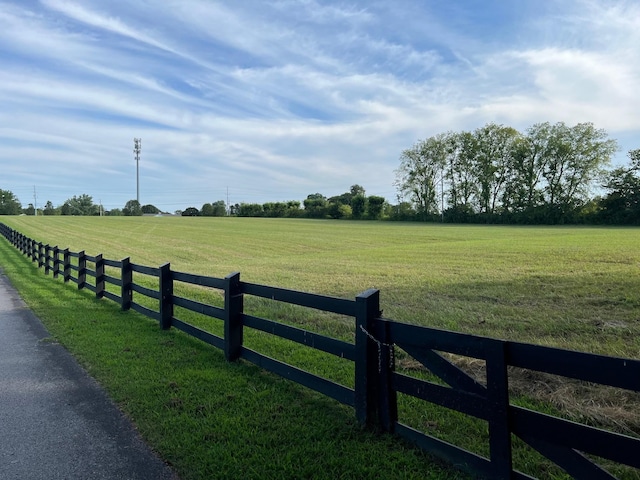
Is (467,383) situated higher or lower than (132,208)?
lower

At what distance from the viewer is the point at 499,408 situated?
2854 mm

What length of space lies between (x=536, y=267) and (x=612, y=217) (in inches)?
2237

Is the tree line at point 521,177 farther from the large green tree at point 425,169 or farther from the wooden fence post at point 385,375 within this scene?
the wooden fence post at point 385,375

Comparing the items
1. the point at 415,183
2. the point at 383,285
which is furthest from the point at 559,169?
the point at 383,285

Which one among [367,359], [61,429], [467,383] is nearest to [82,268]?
[61,429]

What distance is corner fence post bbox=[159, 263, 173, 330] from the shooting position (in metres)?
7.62

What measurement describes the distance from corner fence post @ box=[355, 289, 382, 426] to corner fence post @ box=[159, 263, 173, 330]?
184 inches

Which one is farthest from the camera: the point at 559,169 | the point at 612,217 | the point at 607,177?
the point at 559,169

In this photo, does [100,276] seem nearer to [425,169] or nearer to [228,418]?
[228,418]

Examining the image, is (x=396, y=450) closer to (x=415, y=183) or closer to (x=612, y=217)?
(x=612, y=217)

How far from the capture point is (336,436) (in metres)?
3.83

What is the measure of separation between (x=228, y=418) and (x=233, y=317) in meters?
1.74

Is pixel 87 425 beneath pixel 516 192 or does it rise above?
beneath

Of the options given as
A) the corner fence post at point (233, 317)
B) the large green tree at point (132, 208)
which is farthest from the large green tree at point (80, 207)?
the corner fence post at point (233, 317)
